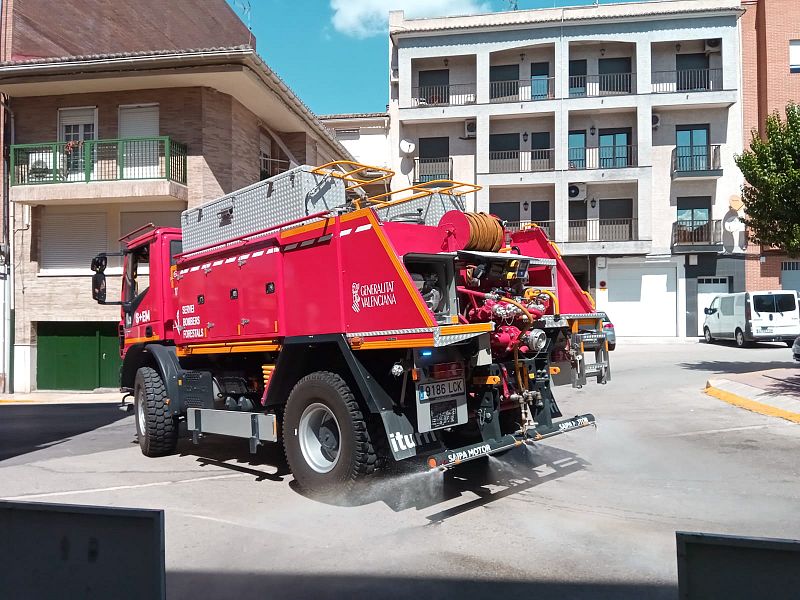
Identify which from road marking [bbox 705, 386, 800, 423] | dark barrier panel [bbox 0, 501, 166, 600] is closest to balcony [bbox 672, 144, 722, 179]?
road marking [bbox 705, 386, 800, 423]

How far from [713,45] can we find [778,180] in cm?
2196

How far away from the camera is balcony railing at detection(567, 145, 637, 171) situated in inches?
1283

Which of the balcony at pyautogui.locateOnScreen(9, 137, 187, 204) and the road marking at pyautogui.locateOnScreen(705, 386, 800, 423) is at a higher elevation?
the balcony at pyautogui.locateOnScreen(9, 137, 187, 204)

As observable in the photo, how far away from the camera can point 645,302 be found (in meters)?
32.0

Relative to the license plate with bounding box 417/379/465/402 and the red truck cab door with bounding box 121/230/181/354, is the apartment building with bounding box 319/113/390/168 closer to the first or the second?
the red truck cab door with bounding box 121/230/181/354

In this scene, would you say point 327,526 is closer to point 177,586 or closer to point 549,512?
point 177,586

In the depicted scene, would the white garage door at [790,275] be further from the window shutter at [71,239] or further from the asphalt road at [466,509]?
the window shutter at [71,239]

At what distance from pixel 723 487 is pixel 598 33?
3072 centimetres

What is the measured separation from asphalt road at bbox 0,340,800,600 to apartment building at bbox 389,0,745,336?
2290 cm

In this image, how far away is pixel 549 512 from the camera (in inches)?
224

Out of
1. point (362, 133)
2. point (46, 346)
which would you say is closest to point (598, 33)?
point (362, 133)

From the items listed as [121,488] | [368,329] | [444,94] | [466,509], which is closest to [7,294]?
[121,488]

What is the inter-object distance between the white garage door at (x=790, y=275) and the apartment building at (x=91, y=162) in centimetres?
2492

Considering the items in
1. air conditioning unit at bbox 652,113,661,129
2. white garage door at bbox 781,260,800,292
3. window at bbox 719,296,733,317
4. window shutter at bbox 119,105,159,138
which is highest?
air conditioning unit at bbox 652,113,661,129
